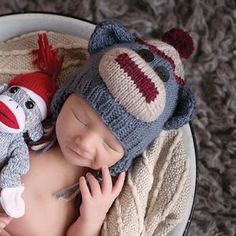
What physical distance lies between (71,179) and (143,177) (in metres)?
0.12

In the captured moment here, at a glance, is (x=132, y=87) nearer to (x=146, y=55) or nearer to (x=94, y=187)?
(x=146, y=55)

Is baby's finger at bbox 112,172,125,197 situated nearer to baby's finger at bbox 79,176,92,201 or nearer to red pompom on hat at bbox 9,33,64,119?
baby's finger at bbox 79,176,92,201

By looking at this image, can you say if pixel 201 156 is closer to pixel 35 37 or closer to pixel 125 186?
pixel 125 186

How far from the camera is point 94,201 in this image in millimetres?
957

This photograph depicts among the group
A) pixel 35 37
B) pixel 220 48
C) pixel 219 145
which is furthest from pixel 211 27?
pixel 35 37

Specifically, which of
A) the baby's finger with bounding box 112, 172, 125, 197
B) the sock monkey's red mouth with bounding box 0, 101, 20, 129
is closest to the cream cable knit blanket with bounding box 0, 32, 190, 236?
the baby's finger with bounding box 112, 172, 125, 197

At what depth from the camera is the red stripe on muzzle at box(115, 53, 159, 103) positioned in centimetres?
85

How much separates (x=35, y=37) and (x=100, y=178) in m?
0.28

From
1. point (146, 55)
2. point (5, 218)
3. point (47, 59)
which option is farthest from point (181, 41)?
point (5, 218)

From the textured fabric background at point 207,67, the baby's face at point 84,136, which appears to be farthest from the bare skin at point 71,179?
the textured fabric background at point 207,67

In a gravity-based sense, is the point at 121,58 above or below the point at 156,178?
above

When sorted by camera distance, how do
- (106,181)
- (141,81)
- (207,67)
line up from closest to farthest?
(141,81) < (106,181) < (207,67)

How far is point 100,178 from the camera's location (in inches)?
38.6

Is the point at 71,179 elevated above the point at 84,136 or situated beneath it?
situated beneath
